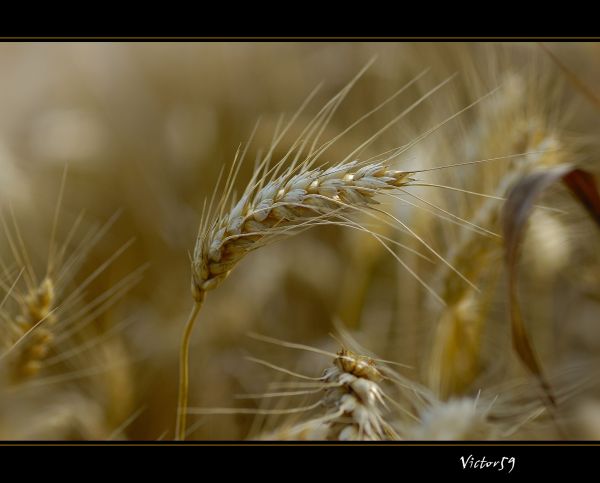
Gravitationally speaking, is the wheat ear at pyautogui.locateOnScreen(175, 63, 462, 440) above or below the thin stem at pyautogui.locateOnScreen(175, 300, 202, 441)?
above

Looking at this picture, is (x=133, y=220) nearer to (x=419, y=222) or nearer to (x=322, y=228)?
(x=322, y=228)

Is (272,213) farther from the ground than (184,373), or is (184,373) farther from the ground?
(272,213)

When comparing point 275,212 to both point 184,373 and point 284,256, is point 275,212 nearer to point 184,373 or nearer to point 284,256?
point 184,373
